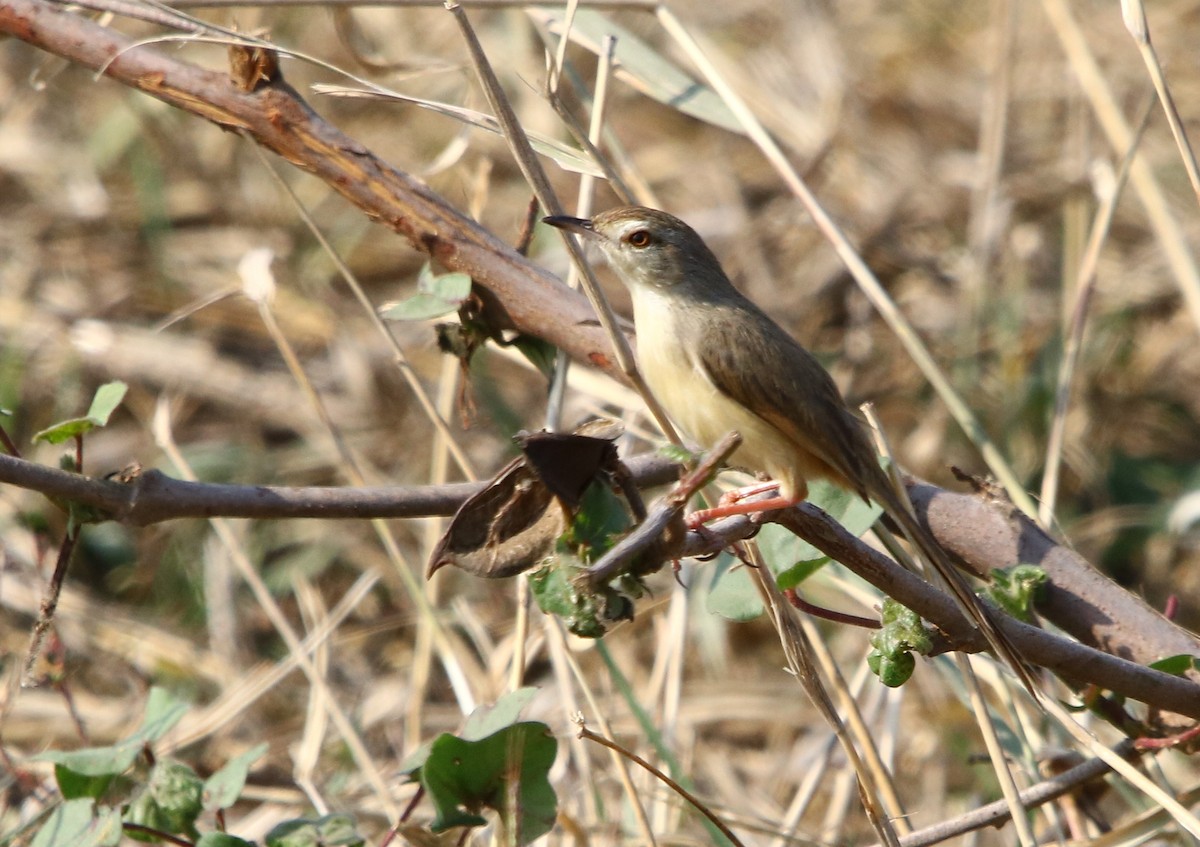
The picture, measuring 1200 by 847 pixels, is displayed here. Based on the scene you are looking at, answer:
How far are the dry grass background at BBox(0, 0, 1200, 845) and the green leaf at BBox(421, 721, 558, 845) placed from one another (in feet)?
1.93

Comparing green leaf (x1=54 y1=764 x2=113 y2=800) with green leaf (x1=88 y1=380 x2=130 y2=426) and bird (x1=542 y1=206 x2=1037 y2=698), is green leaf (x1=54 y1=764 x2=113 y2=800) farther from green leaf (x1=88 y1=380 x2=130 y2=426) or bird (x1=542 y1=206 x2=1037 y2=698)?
bird (x1=542 y1=206 x2=1037 y2=698)

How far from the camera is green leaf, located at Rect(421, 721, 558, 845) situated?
8.12 feet

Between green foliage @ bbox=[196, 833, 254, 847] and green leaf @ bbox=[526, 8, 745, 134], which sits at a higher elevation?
green leaf @ bbox=[526, 8, 745, 134]

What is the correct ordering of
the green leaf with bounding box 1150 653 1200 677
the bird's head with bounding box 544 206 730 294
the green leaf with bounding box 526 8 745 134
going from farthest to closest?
the bird's head with bounding box 544 206 730 294
the green leaf with bounding box 526 8 745 134
the green leaf with bounding box 1150 653 1200 677

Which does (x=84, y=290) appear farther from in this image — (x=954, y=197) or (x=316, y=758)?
(x=954, y=197)

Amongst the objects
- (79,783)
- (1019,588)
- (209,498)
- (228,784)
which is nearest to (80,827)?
(79,783)

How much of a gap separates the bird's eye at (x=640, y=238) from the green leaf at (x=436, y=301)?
0.72 metres

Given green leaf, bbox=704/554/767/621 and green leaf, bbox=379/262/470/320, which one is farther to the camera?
green leaf, bbox=379/262/470/320

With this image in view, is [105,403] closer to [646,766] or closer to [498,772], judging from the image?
[498,772]

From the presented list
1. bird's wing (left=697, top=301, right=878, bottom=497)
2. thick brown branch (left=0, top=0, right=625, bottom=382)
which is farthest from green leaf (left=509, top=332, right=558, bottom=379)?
bird's wing (left=697, top=301, right=878, bottom=497)

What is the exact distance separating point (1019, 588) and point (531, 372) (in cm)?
382

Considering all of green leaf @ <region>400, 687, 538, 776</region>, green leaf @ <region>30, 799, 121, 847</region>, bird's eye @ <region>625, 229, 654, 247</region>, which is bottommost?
green leaf @ <region>30, 799, 121, 847</region>

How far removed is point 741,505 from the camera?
2.46 meters

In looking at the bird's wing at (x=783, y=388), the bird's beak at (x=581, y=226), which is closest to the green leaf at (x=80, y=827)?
the bird's beak at (x=581, y=226)
